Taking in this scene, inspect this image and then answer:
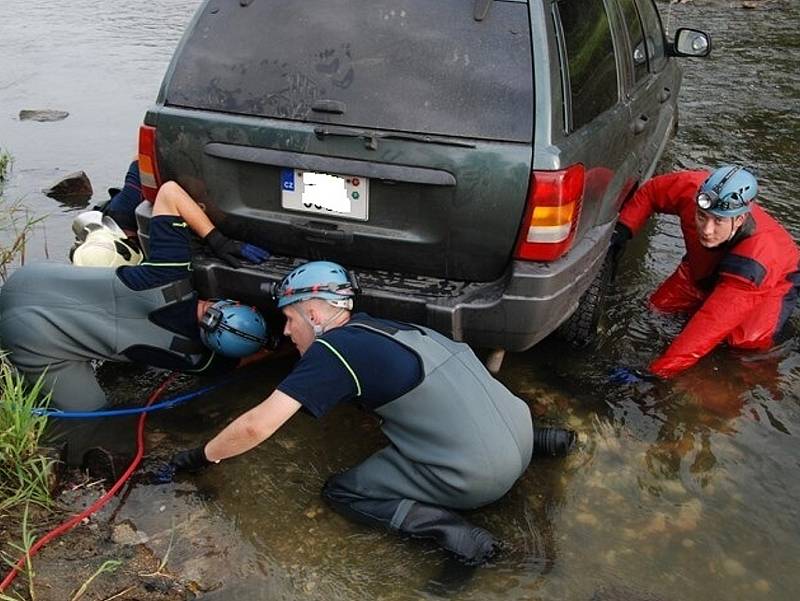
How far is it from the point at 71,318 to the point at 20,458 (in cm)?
71

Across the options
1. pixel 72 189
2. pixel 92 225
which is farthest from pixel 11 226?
pixel 92 225

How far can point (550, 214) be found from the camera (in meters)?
3.01

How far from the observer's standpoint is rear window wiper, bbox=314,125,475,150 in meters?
2.97

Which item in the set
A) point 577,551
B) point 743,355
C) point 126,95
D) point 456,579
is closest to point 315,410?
point 456,579

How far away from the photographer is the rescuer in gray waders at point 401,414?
276 centimetres

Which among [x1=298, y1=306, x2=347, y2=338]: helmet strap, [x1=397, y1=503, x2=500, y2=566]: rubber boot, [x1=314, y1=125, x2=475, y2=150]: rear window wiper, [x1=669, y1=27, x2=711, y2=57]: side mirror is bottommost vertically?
[x1=397, y1=503, x2=500, y2=566]: rubber boot

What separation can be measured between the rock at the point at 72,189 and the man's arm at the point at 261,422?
4.38 meters

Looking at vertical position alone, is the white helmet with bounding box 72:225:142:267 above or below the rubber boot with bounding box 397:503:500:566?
above

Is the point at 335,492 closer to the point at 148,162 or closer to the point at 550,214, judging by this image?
the point at 550,214

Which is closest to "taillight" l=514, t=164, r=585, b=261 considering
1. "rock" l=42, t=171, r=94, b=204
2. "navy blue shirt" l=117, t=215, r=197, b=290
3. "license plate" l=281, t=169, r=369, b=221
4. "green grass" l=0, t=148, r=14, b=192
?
"license plate" l=281, t=169, r=369, b=221

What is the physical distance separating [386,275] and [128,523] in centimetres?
144

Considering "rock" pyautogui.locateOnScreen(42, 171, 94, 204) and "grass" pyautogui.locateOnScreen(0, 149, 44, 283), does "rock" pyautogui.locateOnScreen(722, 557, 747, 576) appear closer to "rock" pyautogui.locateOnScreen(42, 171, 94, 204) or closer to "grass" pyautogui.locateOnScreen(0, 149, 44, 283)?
"grass" pyautogui.locateOnScreen(0, 149, 44, 283)

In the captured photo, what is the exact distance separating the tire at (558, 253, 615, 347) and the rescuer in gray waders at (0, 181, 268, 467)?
5.27 feet

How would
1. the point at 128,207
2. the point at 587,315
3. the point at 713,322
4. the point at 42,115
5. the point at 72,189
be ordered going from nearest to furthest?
the point at 713,322 → the point at 587,315 → the point at 128,207 → the point at 72,189 → the point at 42,115
